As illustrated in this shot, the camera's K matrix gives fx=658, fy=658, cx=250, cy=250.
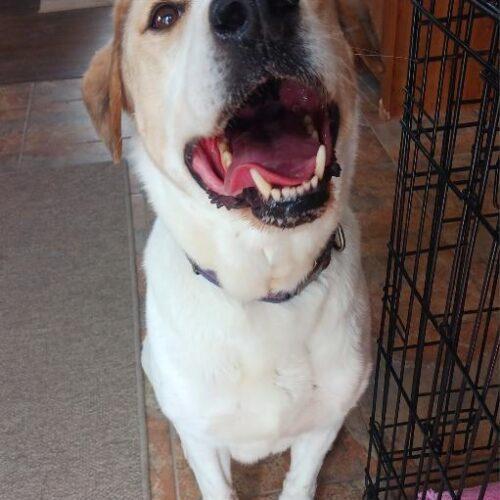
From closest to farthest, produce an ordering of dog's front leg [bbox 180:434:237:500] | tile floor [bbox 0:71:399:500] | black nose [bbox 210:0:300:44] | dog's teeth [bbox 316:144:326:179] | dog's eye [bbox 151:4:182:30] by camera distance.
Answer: black nose [bbox 210:0:300:44], dog's teeth [bbox 316:144:326:179], dog's eye [bbox 151:4:182:30], dog's front leg [bbox 180:434:237:500], tile floor [bbox 0:71:399:500]

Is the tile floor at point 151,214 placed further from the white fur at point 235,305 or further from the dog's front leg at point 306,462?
the white fur at point 235,305

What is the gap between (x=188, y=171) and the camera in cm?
104

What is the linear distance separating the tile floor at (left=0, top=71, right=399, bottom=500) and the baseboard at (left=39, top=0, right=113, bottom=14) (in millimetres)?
1269

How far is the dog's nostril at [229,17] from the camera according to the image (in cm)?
80

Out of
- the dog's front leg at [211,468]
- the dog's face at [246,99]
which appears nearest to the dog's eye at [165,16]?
the dog's face at [246,99]

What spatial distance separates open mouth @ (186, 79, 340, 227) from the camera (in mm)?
917

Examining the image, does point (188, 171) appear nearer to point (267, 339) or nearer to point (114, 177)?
point (267, 339)

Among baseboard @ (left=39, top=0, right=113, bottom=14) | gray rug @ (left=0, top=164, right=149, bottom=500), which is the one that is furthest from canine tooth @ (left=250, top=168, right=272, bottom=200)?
baseboard @ (left=39, top=0, right=113, bottom=14)

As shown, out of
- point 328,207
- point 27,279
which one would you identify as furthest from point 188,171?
point 27,279

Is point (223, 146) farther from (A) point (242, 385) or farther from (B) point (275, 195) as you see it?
(A) point (242, 385)

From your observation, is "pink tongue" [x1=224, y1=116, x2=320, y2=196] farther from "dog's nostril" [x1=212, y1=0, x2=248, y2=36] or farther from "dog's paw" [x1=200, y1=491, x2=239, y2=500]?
"dog's paw" [x1=200, y1=491, x2=239, y2=500]

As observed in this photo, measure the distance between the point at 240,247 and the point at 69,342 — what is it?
1042 mm

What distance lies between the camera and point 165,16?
41.5 inches

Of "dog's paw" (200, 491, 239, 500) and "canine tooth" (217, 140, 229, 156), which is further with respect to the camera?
"dog's paw" (200, 491, 239, 500)
